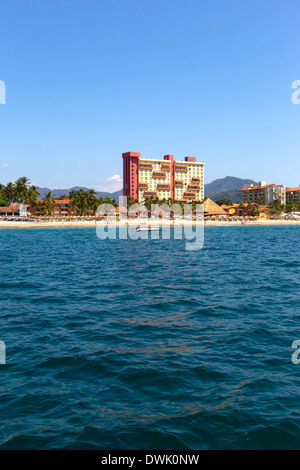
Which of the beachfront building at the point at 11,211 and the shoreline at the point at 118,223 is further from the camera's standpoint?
the beachfront building at the point at 11,211

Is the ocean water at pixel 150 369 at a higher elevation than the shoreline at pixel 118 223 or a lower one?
lower

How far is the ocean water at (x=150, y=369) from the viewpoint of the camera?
9016 millimetres

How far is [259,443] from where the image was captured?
28.6 feet

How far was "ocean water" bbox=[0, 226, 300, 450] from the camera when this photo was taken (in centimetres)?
902

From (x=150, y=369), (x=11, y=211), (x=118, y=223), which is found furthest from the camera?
(x=11, y=211)

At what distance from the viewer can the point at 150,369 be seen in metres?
12.5

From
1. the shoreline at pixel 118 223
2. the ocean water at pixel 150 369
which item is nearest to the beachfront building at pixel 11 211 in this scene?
the shoreline at pixel 118 223

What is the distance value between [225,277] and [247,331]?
595 inches

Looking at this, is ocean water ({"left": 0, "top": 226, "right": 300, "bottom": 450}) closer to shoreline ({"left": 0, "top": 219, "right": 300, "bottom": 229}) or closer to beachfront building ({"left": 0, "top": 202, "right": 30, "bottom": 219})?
shoreline ({"left": 0, "top": 219, "right": 300, "bottom": 229})

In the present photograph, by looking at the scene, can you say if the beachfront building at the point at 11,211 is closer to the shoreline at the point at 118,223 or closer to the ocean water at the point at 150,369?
the shoreline at the point at 118,223

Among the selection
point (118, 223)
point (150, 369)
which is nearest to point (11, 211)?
point (118, 223)

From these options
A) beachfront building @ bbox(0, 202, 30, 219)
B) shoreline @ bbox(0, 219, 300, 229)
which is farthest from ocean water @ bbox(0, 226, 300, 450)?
beachfront building @ bbox(0, 202, 30, 219)

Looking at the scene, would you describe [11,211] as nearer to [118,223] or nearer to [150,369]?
[118,223]

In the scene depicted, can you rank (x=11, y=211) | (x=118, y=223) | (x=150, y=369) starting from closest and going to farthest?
(x=150, y=369) → (x=118, y=223) → (x=11, y=211)
